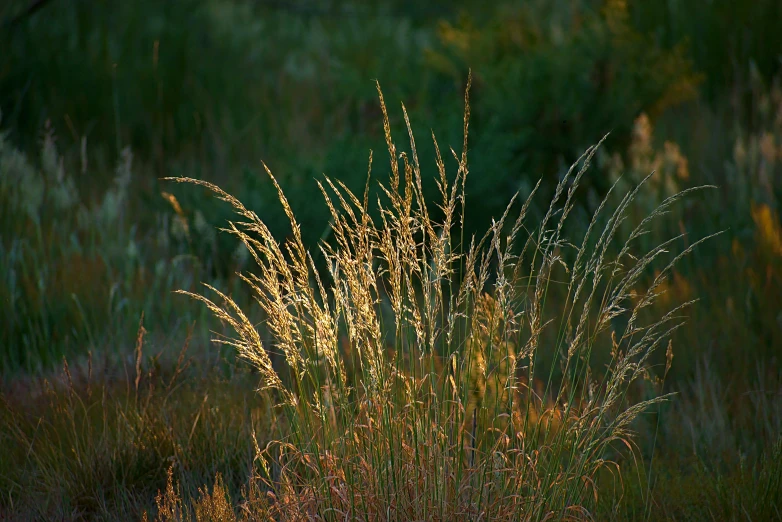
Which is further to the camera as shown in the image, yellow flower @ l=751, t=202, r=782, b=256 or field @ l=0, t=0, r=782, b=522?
yellow flower @ l=751, t=202, r=782, b=256

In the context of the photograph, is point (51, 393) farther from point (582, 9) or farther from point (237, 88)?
point (582, 9)

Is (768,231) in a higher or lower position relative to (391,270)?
lower

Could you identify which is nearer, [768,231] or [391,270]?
[391,270]

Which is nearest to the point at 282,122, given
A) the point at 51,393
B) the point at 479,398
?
the point at 51,393

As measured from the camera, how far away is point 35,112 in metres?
6.14

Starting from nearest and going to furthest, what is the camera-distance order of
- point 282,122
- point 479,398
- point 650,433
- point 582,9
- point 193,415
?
point 479,398 < point 193,415 < point 650,433 < point 282,122 < point 582,9

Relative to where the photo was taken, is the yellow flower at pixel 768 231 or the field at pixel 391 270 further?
the yellow flower at pixel 768 231

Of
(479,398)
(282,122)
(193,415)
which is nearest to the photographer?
(479,398)

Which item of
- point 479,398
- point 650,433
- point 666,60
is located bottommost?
point 650,433

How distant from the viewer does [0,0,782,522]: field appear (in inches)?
87.0

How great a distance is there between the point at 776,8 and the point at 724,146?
1674 mm

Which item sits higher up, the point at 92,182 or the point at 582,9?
the point at 582,9

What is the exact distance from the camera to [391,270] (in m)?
2.12

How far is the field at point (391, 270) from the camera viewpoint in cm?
221
